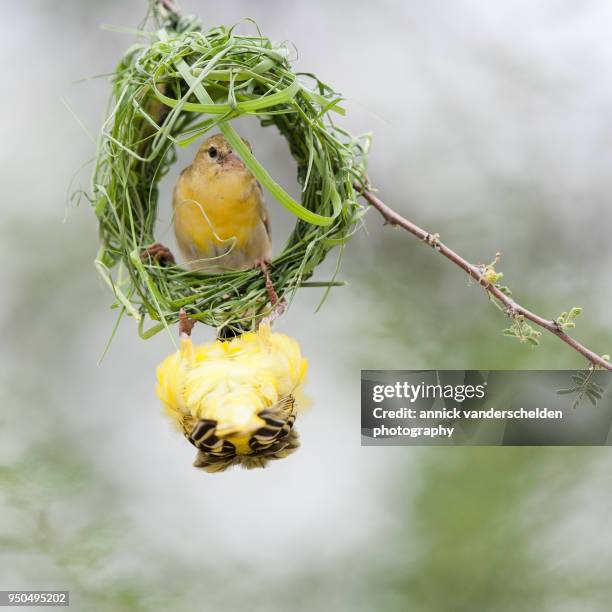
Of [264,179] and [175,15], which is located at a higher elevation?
[175,15]

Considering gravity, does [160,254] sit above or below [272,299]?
above

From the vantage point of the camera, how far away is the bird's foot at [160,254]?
7.09 ft

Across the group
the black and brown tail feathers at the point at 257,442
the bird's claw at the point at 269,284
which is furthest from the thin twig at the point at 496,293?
the black and brown tail feathers at the point at 257,442

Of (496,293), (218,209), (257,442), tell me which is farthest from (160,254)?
(496,293)

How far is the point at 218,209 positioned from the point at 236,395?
0.59m

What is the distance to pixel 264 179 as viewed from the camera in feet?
5.87

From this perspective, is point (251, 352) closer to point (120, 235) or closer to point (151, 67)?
point (120, 235)

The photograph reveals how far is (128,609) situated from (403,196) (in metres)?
1.85

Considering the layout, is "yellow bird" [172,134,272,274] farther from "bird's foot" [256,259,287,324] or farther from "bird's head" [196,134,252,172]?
"bird's foot" [256,259,287,324]

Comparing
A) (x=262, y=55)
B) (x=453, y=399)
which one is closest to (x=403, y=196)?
(x=453, y=399)

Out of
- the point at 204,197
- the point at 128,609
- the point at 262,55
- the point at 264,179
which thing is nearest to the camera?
the point at 264,179

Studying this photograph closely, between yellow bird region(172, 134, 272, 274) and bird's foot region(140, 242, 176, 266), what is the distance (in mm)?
61

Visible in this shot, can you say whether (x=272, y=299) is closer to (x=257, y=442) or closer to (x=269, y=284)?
(x=269, y=284)

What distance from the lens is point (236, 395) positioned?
1.87m
